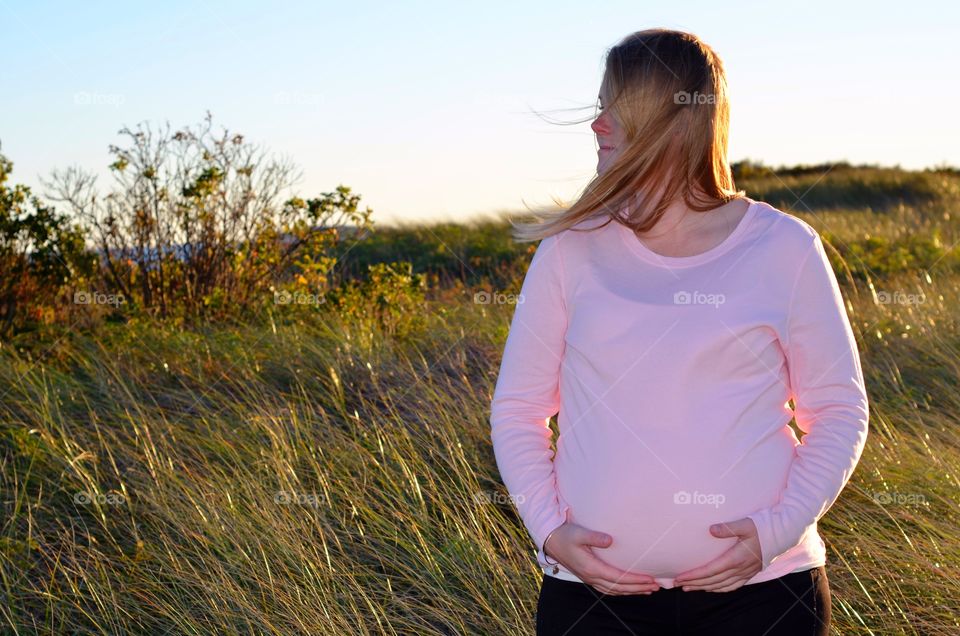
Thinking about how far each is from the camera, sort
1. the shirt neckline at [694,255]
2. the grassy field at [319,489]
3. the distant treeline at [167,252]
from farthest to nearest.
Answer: the distant treeline at [167,252]
the grassy field at [319,489]
the shirt neckline at [694,255]

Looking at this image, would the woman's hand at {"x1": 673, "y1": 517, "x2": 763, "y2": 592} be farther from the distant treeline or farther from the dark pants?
the distant treeline

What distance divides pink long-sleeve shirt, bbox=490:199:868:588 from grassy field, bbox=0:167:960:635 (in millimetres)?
570

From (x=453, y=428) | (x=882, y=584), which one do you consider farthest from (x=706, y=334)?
(x=453, y=428)

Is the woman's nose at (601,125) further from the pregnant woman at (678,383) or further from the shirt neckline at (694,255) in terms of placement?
the shirt neckline at (694,255)

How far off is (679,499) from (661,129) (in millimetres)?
700

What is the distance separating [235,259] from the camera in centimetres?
815

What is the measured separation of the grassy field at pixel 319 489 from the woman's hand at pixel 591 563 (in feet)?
3.20

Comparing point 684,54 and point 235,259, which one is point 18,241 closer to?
point 235,259

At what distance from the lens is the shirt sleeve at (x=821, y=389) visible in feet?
5.67

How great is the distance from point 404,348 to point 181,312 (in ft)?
8.15

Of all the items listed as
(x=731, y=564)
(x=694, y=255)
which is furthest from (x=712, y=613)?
(x=694, y=255)

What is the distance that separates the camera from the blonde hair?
1.83 metres

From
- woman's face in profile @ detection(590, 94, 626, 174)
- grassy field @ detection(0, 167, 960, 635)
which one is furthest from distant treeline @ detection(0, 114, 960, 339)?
woman's face in profile @ detection(590, 94, 626, 174)

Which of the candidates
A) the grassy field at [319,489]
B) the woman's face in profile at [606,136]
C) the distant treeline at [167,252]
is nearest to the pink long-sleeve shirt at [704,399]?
the woman's face in profile at [606,136]
